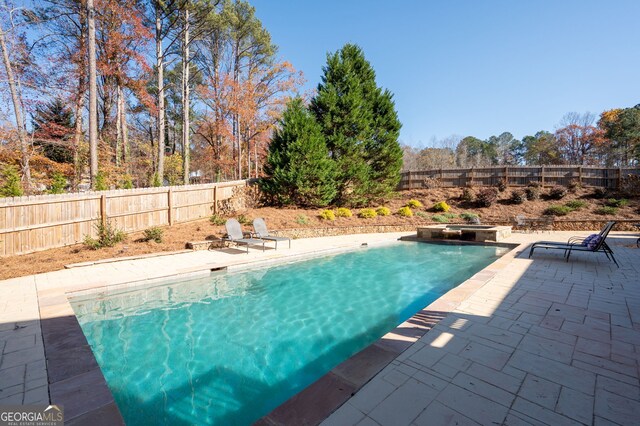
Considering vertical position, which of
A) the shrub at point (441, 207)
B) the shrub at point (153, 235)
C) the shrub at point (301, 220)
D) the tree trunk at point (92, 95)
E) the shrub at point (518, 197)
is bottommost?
the shrub at point (153, 235)

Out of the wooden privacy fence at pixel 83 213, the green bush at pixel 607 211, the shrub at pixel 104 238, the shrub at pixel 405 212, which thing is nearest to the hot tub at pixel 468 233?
the shrub at pixel 405 212

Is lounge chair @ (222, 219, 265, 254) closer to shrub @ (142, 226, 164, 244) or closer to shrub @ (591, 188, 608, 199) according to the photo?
shrub @ (142, 226, 164, 244)

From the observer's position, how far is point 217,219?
11945 millimetres

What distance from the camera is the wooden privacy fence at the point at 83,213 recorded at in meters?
7.26

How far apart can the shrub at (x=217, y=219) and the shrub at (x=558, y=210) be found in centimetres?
1736

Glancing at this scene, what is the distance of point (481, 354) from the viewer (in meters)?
3.00

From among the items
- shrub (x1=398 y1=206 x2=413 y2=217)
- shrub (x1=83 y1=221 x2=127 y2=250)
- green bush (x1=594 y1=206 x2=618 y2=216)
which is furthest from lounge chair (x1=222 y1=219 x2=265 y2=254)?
green bush (x1=594 y1=206 x2=618 y2=216)

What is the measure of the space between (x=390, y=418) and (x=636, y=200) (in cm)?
2178

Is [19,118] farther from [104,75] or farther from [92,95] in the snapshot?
[104,75]

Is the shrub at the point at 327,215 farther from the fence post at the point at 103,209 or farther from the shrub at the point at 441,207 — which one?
the fence post at the point at 103,209

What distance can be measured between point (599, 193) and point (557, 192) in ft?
6.80

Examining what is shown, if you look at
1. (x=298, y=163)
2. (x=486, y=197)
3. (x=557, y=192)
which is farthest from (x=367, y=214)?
(x=557, y=192)

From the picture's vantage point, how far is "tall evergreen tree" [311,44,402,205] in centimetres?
1656

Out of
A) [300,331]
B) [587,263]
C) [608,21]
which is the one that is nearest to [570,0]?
[608,21]
